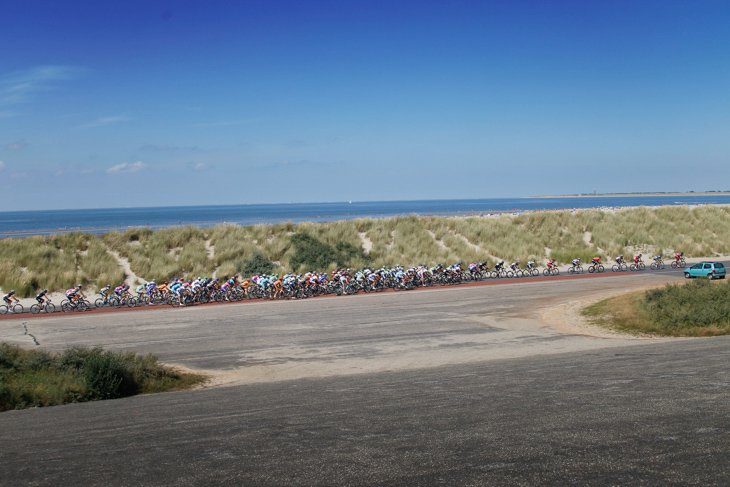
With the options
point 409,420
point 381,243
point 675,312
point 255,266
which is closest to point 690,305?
point 675,312

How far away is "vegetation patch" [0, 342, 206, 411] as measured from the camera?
11.2m

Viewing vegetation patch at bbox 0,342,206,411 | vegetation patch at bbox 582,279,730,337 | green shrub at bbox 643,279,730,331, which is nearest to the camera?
vegetation patch at bbox 0,342,206,411

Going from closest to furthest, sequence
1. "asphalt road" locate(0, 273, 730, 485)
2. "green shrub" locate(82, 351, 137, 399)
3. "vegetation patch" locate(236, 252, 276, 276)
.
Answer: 1. "asphalt road" locate(0, 273, 730, 485)
2. "green shrub" locate(82, 351, 137, 399)
3. "vegetation patch" locate(236, 252, 276, 276)

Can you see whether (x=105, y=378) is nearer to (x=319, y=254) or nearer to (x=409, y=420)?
(x=409, y=420)

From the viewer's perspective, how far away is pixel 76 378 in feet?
40.4

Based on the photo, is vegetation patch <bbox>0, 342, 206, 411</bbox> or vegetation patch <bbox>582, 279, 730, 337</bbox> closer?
vegetation patch <bbox>0, 342, 206, 411</bbox>

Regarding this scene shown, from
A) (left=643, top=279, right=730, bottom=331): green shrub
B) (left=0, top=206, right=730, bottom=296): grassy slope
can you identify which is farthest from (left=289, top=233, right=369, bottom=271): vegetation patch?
(left=643, top=279, right=730, bottom=331): green shrub

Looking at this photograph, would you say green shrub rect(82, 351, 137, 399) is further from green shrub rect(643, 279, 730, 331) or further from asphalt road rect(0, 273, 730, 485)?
green shrub rect(643, 279, 730, 331)

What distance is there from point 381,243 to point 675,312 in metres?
31.8

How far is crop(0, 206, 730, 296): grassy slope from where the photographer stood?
37.2m

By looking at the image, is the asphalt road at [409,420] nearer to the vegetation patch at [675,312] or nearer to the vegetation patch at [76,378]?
the vegetation patch at [76,378]

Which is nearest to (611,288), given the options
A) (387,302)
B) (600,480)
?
(387,302)

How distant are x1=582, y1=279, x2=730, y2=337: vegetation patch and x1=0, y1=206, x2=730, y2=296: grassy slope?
24.0 m

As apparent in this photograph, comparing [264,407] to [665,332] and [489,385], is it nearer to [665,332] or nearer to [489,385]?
[489,385]
